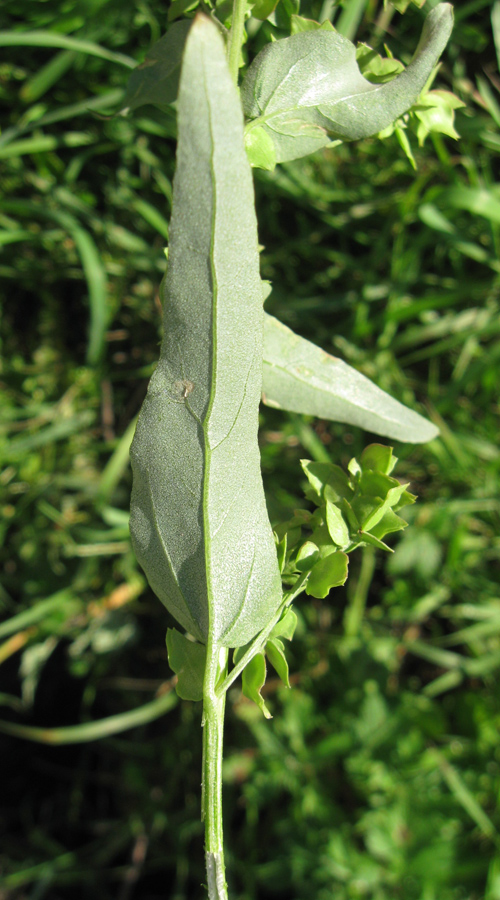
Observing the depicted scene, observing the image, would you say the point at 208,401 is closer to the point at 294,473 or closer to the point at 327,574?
the point at 327,574

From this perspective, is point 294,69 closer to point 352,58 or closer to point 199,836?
Result: point 352,58

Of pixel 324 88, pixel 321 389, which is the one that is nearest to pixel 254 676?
pixel 321 389

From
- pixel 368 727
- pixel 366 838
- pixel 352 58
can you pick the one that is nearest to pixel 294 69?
pixel 352 58

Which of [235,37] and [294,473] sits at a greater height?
[235,37]

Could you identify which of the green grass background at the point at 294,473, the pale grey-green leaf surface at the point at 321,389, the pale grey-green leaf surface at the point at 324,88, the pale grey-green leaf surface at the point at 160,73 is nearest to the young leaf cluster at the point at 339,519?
the pale grey-green leaf surface at the point at 321,389

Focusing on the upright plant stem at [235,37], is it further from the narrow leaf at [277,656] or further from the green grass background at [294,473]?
the green grass background at [294,473]

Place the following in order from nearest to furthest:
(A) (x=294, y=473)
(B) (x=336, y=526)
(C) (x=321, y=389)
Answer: (B) (x=336, y=526) → (C) (x=321, y=389) → (A) (x=294, y=473)
